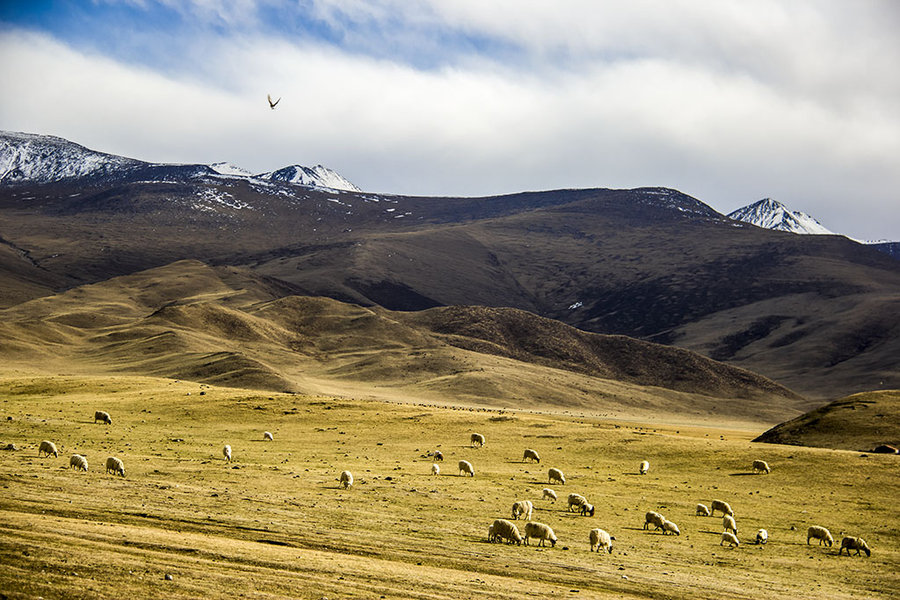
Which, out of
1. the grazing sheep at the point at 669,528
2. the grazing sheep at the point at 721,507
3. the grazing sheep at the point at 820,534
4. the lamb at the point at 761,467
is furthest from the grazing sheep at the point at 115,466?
the lamb at the point at 761,467

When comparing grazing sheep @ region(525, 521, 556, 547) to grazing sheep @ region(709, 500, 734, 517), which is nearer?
grazing sheep @ region(525, 521, 556, 547)

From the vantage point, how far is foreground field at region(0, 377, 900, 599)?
2348 centimetres

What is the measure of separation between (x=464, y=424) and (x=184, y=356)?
85.6 m

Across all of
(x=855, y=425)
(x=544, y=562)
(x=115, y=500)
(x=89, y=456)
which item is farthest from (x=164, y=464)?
(x=855, y=425)

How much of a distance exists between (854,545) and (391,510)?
20042mm

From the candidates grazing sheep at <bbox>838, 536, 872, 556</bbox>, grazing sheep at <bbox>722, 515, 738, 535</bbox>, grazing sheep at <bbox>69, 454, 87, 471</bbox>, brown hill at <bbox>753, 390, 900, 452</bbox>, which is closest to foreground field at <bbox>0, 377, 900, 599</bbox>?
grazing sheep at <bbox>838, 536, 872, 556</bbox>

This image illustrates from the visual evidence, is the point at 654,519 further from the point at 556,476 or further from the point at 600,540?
the point at 556,476

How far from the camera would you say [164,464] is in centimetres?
4503

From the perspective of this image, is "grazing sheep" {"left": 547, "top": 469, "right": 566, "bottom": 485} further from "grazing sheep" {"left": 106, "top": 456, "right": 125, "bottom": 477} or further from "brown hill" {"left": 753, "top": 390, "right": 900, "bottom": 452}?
"brown hill" {"left": 753, "top": 390, "right": 900, "bottom": 452}

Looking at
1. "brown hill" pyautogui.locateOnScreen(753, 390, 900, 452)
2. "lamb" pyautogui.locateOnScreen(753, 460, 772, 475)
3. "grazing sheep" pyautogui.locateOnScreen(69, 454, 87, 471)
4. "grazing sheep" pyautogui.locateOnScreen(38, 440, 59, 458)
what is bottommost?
"grazing sheep" pyautogui.locateOnScreen(38, 440, 59, 458)

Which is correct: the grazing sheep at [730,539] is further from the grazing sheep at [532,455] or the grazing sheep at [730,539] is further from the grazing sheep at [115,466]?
the grazing sheep at [115,466]

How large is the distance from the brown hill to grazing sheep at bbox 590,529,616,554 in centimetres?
4653

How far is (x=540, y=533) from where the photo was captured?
33.0 meters

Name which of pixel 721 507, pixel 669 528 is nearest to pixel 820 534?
pixel 721 507
